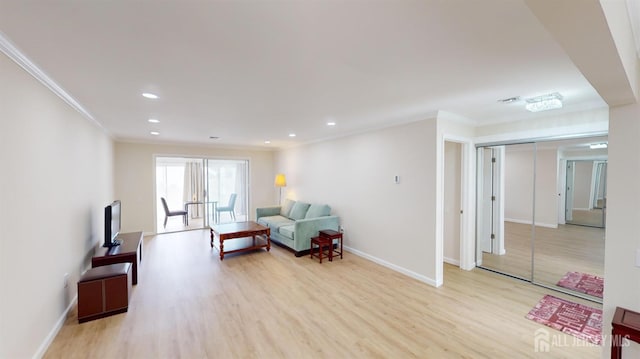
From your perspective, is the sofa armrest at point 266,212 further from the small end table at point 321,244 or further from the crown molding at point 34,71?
the crown molding at point 34,71

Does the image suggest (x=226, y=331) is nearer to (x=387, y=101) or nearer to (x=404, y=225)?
(x=404, y=225)

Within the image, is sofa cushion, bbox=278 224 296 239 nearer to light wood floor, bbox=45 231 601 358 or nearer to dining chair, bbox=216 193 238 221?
light wood floor, bbox=45 231 601 358

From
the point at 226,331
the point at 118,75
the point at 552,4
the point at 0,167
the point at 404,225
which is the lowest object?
the point at 226,331

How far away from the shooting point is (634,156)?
175 centimetres

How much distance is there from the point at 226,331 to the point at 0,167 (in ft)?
7.23

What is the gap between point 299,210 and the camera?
602 centimetres

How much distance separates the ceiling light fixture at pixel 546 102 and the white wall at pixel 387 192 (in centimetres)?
108

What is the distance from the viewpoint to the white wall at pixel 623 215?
5.72 ft

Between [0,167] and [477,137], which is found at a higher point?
[477,137]

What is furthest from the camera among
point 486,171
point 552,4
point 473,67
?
point 486,171

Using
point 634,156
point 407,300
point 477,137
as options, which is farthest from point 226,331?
point 477,137

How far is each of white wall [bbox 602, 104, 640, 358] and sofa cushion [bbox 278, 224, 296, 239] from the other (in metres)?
4.08

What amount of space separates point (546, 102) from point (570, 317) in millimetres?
2384

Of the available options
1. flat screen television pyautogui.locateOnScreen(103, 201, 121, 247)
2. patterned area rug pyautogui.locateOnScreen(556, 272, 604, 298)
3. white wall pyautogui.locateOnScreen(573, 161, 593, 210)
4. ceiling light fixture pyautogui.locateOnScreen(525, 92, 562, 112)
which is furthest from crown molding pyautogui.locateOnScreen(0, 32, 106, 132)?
white wall pyautogui.locateOnScreen(573, 161, 593, 210)
